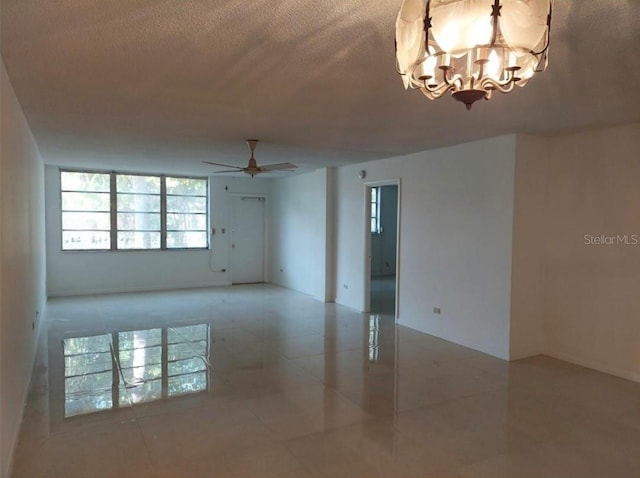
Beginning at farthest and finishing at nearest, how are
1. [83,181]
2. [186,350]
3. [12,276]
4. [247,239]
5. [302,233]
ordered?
[247,239] < [302,233] < [83,181] < [186,350] < [12,276]

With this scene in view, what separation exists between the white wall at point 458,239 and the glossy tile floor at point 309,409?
352 mm

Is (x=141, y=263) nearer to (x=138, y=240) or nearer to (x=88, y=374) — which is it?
(x=138, y=240)

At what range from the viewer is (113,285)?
27.8 feet

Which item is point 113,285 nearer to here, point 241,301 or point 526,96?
point 241,301

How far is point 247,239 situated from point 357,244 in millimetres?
3561

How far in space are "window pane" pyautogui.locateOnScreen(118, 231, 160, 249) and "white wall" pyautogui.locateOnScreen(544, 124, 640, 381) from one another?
284 inches

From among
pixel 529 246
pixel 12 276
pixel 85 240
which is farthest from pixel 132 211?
pixel 529 246

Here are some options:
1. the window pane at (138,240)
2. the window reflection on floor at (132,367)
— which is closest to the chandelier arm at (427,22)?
the window reflection on floor at (132,367)

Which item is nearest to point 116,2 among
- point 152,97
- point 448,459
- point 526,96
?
point 152,97

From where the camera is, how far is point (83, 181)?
8273mm

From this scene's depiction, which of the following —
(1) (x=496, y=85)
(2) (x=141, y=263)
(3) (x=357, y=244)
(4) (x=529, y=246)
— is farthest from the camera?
(2) (x=141, y=263)

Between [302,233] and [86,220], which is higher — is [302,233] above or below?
below

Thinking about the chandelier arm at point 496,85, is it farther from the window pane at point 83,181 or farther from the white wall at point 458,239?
the window pane at point 83,181

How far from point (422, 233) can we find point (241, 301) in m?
3.60
